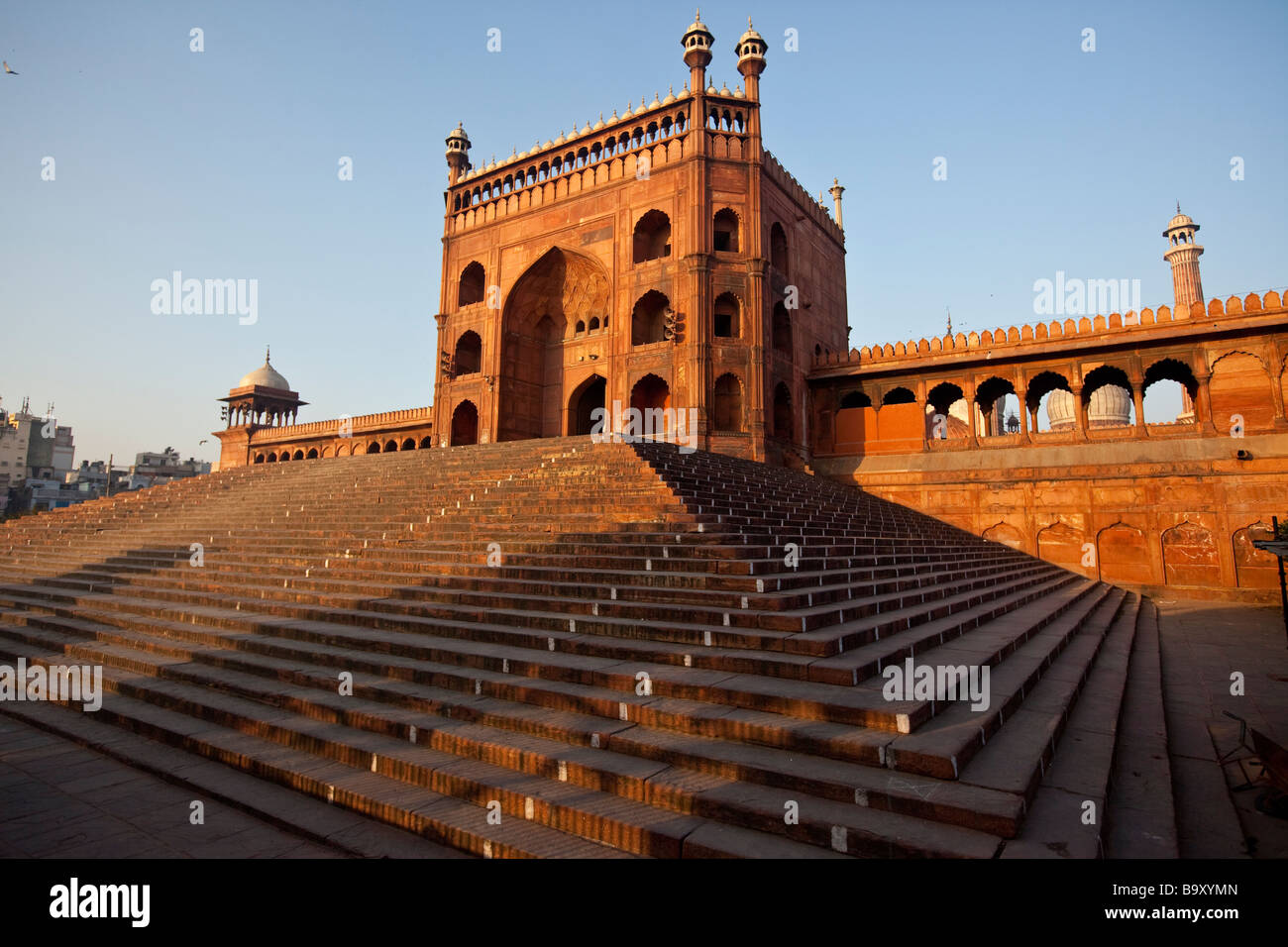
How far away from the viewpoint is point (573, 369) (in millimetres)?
26016

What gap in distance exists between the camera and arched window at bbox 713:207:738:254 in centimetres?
2327

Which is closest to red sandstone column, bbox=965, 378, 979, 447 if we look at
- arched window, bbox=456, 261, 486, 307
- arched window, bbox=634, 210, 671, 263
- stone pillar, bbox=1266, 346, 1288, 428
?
stone pillar, bbox=1266, 346, 1288, 428

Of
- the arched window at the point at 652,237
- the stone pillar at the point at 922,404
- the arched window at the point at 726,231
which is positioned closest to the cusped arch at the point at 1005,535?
the stone pillar at the point at 922,404

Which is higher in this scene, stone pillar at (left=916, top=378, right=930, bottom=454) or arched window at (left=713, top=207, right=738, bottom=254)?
arched window at (left=713, top=207, right=738, bottom=254)

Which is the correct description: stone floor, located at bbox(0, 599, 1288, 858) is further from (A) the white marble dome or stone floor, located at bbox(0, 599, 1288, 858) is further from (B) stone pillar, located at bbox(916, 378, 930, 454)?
(A) the white marble dome

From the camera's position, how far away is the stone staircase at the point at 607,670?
3.52 m

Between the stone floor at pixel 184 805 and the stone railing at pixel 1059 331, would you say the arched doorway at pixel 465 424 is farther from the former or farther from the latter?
the stone floor at pixel 184 805

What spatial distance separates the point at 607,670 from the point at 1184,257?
151ft

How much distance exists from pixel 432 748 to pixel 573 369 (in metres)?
22.3

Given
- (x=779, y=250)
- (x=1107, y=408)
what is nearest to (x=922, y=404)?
(x=779, y=250)

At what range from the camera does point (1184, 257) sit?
1436 inches

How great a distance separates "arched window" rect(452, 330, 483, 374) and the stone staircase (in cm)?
1589

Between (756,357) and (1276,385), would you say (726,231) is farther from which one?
(1276,385)
